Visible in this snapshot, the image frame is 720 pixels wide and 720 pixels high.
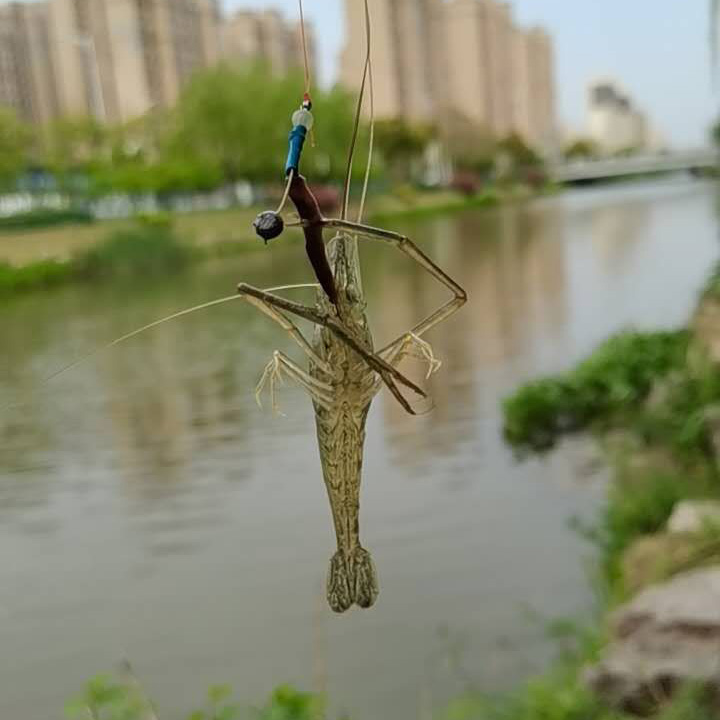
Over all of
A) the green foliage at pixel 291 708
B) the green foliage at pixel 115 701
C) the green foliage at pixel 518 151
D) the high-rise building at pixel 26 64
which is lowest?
the green foliage at pixel 291 708

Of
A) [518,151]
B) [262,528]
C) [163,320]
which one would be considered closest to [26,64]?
[262,528]

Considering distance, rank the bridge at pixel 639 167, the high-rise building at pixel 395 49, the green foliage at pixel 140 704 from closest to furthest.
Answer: the high-rise building at pixel 395 49 → the green foliage at pixel 140 704 → the bridge at pixel 639 167

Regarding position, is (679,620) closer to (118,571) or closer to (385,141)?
(118,571)

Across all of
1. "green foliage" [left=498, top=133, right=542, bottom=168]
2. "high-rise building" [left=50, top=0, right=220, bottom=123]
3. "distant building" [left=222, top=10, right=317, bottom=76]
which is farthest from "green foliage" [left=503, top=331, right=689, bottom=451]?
"green foliage" [left=498, top=133, right=542, bottom=168]

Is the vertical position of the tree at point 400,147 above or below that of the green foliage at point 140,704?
above

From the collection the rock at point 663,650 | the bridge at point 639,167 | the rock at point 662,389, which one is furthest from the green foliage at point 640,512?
the bridge at point 639,167

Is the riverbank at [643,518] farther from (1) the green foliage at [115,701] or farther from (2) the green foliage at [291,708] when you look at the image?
(1) the green foliage at [115,701]
